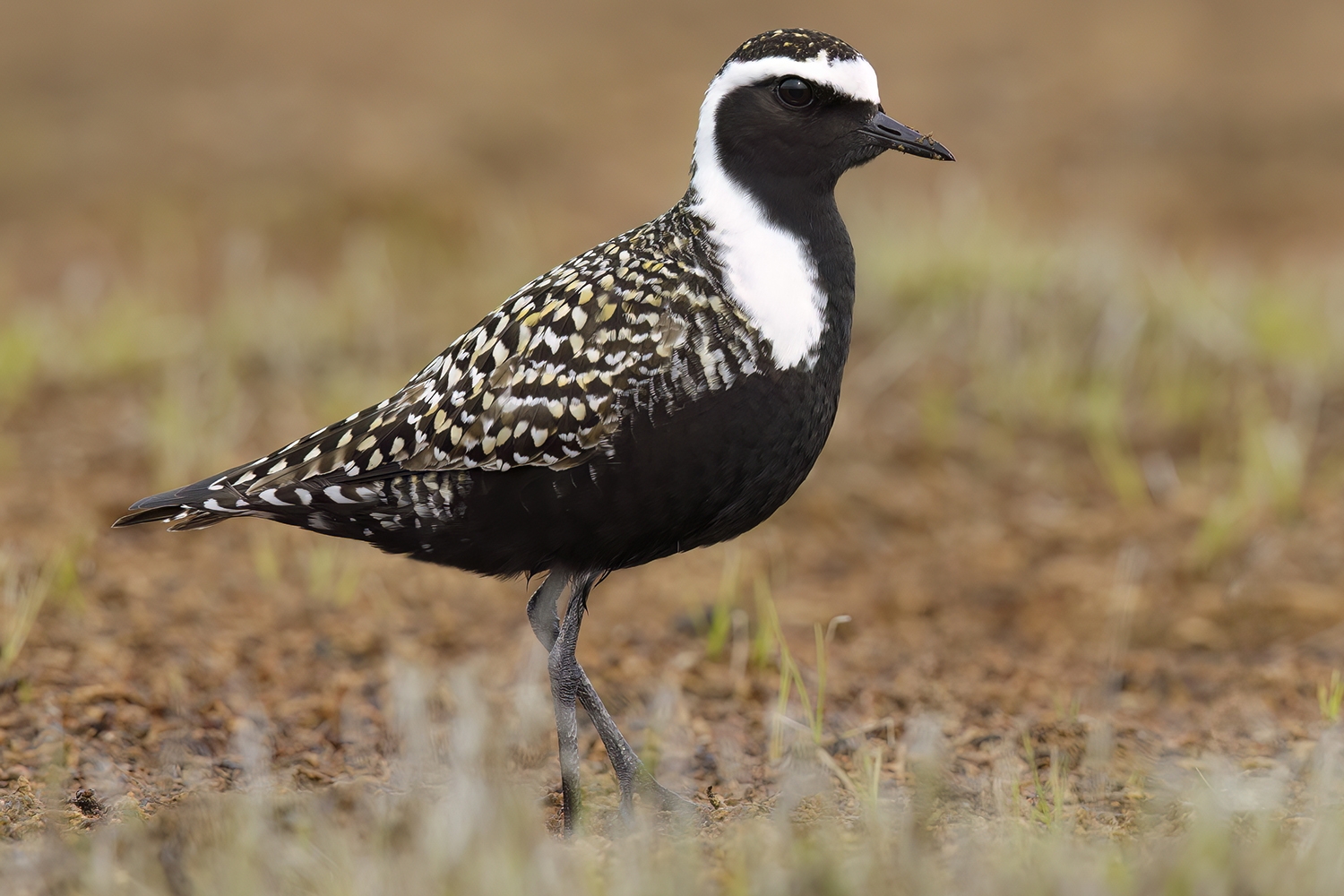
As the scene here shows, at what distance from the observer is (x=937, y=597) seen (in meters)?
6.01

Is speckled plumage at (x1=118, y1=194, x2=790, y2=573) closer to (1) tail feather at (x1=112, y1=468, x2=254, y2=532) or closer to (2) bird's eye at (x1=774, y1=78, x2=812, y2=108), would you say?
(1) tail feather at (x1=112, y1=468, x2=254, y2=532)

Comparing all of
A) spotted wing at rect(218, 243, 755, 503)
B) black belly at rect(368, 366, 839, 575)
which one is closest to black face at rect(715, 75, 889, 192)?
spotted wing at rect(218, 243, 755, 503)

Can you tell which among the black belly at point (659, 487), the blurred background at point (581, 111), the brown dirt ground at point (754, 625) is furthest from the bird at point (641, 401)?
the blurred background at point (581, 111)

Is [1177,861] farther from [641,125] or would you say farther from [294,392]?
[641,125]

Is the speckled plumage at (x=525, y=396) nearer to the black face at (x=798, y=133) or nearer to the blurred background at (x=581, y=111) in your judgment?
the black face at (x=798, y=133)

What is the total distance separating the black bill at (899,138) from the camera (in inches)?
161

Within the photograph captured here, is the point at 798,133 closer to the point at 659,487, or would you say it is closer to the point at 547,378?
the point at 547,378

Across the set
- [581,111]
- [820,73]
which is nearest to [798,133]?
[820,73]

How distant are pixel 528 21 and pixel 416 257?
685 centimetres

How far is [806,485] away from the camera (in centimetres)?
680

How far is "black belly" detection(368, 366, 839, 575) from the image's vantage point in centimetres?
375

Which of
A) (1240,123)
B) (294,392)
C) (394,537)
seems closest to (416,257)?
(294,392)

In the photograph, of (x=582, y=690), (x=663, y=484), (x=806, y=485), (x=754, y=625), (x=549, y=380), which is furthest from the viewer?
(x=806, y=485)

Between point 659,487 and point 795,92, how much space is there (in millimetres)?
1254
